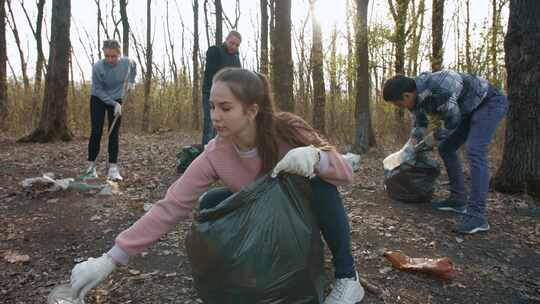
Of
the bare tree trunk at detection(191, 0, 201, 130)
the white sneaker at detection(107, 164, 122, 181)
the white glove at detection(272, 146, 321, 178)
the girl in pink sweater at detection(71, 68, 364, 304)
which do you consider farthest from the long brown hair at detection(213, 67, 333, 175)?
the bare tree trunk at detection(191, 0, 201, 130)

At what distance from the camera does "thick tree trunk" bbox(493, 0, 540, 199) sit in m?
3.38

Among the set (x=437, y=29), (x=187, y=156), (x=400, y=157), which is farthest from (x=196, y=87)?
(x=400, y=157)

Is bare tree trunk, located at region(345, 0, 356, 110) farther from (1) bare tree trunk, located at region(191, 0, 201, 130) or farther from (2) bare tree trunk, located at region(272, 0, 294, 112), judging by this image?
(1) bare tree trunk, located at region(191, 0, 201, 130)

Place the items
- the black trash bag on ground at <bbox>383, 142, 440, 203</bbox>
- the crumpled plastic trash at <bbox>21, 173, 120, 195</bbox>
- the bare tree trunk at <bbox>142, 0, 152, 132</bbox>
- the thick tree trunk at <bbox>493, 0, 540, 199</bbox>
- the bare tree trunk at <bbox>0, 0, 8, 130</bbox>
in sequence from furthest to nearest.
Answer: the bare tree trunk at <bbox>142, 0, 152, 132</bbox>
the bare tree trunk at <bbox>0, 0, 8, 130</bbox>
the crumpled plastic trash at <bbox>21, 173, 120, 195</bbox>
the thick tree trunk at <bbox>493, 0, 540, 199</bbox>
the black trash bag on ground at <bbox>383, 142, 440, 203</bbox>

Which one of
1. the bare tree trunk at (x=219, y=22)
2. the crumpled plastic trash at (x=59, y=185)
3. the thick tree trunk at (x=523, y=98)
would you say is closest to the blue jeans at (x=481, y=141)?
the thick tree trunk at (x=523, y=98)

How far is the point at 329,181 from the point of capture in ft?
5.18

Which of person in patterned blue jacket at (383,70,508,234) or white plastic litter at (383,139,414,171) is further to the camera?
white plastic litter at (383,139,414,171)

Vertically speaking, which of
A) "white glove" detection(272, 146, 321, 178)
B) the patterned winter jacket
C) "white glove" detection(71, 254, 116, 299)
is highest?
the patterned winter jacket

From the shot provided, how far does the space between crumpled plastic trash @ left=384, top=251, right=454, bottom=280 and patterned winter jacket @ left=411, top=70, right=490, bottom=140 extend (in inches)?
39.6

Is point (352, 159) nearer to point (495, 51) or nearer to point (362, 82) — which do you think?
point (362, 82)

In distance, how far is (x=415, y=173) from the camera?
3295 mm

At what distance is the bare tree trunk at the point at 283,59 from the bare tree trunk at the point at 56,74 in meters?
3.56

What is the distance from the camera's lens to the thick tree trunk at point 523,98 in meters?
3.38

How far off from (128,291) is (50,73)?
5724mm
